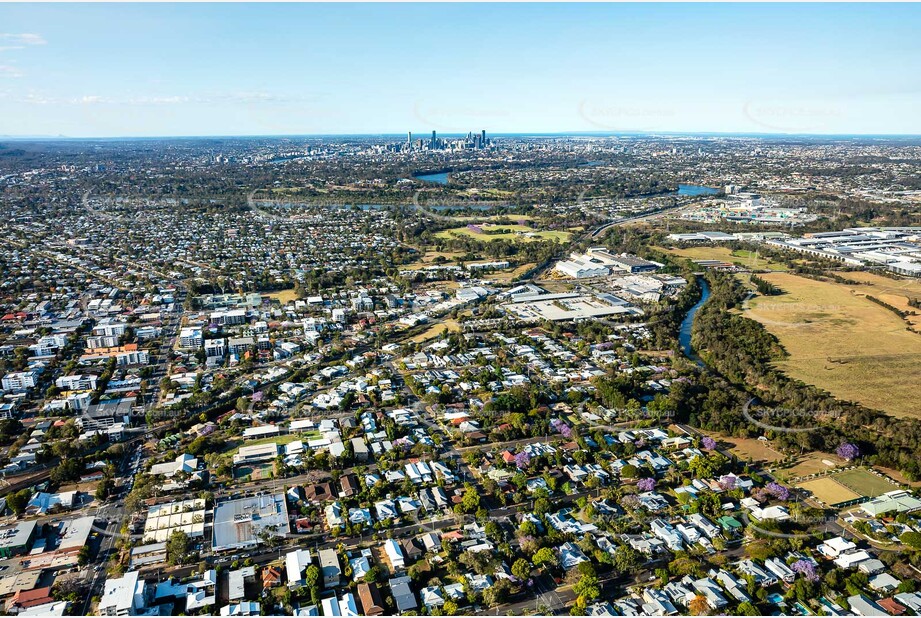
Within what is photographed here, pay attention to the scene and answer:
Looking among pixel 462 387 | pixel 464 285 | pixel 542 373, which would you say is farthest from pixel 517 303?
pixel 462 387

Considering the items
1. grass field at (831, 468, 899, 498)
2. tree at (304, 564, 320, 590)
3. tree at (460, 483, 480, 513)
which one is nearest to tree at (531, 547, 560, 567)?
tree at (460, 483, 480, 513)

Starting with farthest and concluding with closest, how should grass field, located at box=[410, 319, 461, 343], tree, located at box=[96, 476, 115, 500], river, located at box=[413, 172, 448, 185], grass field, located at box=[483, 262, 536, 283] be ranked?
river, located at box=[413, 172, 448, 185] < grass field, located at box=[483, 262, 536, 283] < grass field, located at box=[410, 319, 461, 343] < tree, located at box=[96, 476, 115, 500]

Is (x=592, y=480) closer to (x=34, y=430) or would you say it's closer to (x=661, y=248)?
(x=34, y=430)

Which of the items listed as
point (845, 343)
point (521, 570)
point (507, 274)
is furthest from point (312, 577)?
point (507, 274)

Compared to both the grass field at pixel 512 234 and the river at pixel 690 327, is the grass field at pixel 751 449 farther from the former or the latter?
the grass field at pixel 512 234

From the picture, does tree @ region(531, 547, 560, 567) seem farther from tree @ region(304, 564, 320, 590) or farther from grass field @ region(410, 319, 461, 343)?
grass field @ region(410, 319, 461, 343)

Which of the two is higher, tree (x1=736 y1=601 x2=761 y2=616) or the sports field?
the sports field
